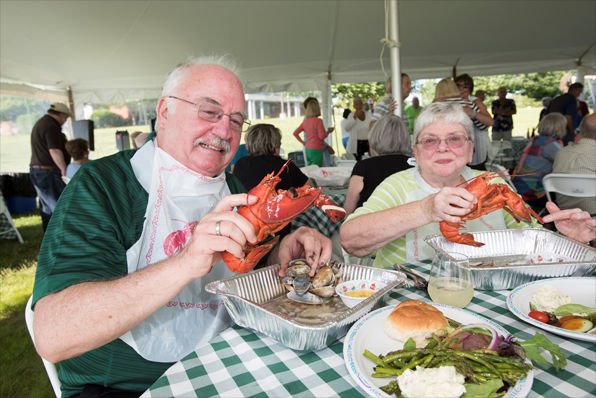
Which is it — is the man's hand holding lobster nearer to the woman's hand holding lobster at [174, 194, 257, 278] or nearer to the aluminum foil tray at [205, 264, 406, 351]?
the aluminum foil tray at [205, 264, 406, 351]

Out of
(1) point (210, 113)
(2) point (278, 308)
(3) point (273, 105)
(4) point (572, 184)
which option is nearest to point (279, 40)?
(3) point (273, 105)

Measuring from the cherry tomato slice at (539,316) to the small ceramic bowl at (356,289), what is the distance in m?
0.57

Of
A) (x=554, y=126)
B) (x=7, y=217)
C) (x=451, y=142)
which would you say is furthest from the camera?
(x=7, y=217)

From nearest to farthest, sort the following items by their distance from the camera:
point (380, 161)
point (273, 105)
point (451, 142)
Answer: point (451, 142)
point (380, 161)
point (273, 105)

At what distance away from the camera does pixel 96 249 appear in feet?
4.72

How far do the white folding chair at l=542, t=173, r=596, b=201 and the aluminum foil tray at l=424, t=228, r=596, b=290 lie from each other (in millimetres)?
2874

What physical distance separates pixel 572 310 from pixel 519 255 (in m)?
0.71

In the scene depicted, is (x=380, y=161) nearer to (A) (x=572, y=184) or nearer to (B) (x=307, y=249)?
(B) (x=307, y=249)

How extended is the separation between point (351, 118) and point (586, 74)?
763 cm

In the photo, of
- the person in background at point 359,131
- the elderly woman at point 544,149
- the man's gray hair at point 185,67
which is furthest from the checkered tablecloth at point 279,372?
the person in background at point 359,131

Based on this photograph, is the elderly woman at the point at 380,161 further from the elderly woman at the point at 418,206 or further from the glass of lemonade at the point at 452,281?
the glass of lemonade at the point at 452,281

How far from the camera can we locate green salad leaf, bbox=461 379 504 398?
0.88 m

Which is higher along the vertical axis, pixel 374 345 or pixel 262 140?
pixel 262 140

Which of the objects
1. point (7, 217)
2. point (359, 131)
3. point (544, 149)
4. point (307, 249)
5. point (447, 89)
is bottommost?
point (7, 217)
